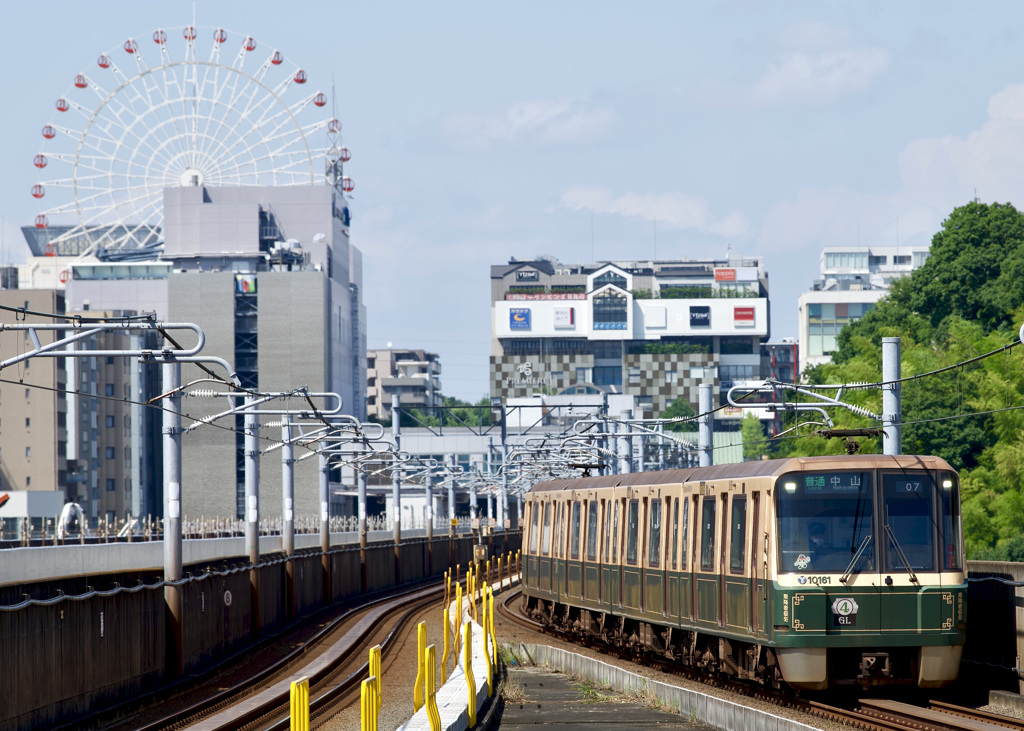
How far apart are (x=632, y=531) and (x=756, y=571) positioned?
23.9ft

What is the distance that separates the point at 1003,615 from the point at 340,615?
84.8ft

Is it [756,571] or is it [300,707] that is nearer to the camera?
[300,707]

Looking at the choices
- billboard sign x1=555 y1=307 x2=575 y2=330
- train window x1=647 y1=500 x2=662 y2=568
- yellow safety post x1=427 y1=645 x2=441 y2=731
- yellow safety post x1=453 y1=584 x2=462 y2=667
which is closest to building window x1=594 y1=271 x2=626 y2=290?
billboard sign x1=555 y1=307 x2=575 y2=330

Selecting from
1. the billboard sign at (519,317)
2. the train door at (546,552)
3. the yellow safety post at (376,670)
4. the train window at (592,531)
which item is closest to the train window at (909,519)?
the yellow safety post at (376,670)

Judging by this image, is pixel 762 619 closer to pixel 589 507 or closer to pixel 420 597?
pixel 589 507

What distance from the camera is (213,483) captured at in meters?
132

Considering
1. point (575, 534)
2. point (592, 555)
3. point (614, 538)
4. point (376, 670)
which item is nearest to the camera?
point (376, 670)

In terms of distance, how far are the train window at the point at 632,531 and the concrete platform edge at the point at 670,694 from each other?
2123 mm

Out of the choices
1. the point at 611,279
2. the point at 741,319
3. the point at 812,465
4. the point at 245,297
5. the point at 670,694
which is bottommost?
the point at 670,694

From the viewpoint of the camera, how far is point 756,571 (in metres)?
19.2

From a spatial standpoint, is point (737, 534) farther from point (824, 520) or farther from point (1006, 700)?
point (1006, 700)

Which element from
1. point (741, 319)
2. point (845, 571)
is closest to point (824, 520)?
point (845, 571)

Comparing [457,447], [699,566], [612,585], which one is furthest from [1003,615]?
[457,447]

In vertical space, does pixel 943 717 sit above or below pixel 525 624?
above
